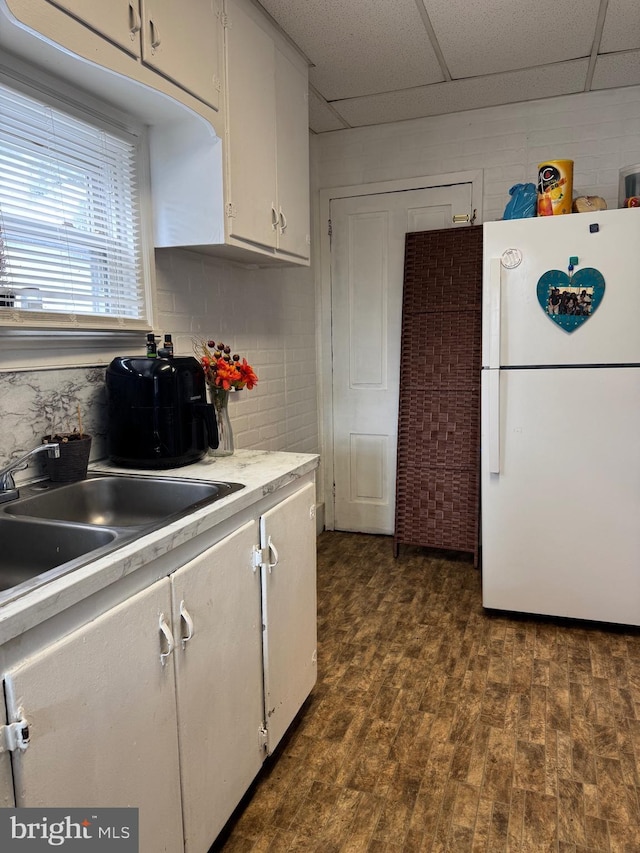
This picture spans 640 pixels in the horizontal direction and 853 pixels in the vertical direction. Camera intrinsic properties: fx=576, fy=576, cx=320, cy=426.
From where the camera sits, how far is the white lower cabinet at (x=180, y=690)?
92cm

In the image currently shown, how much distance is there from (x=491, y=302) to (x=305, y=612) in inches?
59.9

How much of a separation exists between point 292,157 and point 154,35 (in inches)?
36.8

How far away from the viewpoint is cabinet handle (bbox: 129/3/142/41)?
1479mm

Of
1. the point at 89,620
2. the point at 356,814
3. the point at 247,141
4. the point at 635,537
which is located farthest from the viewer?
the point at 635,537

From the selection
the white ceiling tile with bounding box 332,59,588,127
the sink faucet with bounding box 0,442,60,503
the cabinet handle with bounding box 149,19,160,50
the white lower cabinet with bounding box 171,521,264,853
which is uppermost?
the white ceiling tile with bounding box 332,59,588,127

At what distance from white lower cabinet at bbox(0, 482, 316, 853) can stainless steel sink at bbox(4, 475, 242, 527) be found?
20 cm

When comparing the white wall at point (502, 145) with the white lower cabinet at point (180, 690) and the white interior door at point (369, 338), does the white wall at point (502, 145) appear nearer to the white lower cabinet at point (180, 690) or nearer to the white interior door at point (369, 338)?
the white interior door at point (369, 338)

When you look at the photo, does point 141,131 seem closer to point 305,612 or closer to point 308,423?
point 305,612

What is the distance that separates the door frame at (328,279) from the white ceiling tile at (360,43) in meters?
0.59

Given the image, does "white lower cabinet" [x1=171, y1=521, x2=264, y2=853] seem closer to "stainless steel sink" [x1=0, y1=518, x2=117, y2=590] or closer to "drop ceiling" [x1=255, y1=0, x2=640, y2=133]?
"stainless steel sink" [x1=0, y1=518, x2=117, y2=590]

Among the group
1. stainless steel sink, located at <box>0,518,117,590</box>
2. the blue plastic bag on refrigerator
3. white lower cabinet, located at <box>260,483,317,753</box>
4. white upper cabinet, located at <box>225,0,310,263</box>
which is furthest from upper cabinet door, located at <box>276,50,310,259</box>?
stainless steel sink, located at <box>0,518,117,590</box>

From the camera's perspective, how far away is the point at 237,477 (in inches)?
65.6

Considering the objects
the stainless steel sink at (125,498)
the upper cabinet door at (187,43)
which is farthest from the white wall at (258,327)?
the stainless steel sink at (125,498)

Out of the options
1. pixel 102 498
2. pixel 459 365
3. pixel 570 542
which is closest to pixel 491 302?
pixel 459 365
